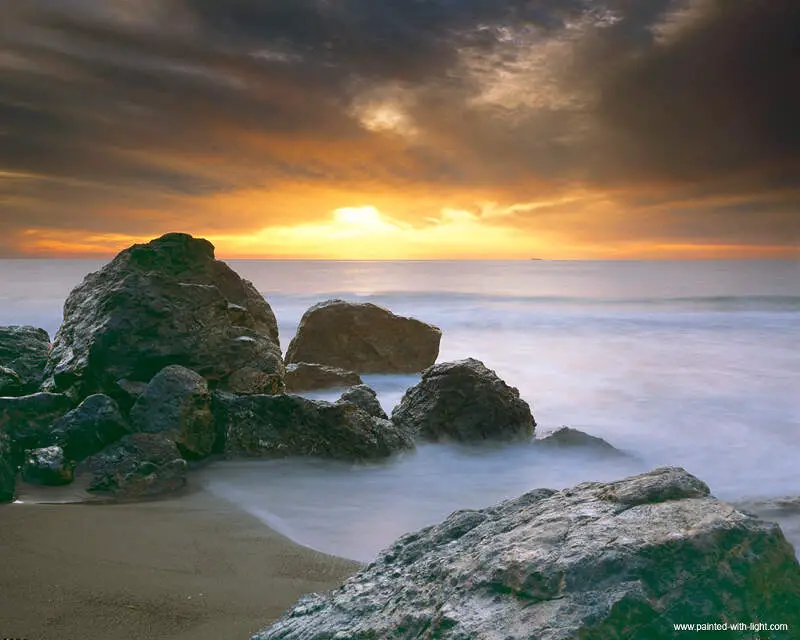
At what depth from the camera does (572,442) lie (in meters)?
8.46

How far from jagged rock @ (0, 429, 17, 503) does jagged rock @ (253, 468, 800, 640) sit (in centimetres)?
354

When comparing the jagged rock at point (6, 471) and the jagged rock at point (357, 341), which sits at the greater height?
the jagged rock at point (357, 341)

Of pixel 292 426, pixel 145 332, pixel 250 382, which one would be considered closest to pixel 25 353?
pixel 145 332

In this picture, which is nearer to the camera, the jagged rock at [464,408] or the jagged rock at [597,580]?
the jagged rock at [597,580]

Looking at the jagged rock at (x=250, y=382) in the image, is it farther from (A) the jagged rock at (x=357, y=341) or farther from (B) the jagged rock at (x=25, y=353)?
(A) the jagged rock at (x=357, y=341)

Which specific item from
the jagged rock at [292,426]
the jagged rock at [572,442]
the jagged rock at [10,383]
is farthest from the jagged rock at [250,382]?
the jagged rock at [572,442]

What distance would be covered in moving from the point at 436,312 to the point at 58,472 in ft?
96.3

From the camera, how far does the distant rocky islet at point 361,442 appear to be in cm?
211

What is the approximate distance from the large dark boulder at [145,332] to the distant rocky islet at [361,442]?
19 mm

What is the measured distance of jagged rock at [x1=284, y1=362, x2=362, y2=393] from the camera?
11.0 metres

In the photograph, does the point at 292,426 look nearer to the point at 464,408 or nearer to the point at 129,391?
the point at 129,391

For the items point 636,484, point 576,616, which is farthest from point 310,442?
point 576,616

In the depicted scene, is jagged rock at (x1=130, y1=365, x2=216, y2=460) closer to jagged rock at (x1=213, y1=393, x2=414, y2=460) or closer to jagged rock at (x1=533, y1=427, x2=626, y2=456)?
jagged rock at (x1=213, y1=393, x2=414, y2=460)

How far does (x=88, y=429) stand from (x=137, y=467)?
75 cm
